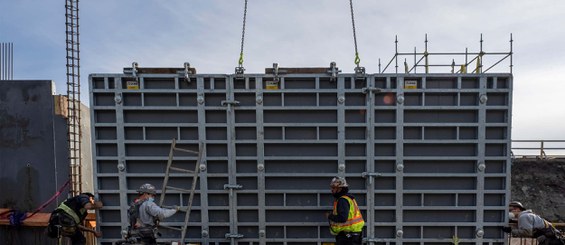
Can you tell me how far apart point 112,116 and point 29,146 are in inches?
150

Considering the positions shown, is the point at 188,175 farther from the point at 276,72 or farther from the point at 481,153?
the point at 481,153

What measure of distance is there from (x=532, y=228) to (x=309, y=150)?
4.23m

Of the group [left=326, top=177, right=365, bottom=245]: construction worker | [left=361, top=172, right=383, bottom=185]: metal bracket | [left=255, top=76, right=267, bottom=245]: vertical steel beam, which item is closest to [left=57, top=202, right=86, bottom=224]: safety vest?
[left=255, top=76, right=267, bottom=245]: vertical steel beam

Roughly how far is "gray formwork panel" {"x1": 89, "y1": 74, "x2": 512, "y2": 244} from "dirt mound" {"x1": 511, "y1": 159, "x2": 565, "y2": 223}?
10.9m

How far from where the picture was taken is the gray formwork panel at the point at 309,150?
4.35m

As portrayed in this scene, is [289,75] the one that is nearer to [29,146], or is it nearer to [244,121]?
[244,121]

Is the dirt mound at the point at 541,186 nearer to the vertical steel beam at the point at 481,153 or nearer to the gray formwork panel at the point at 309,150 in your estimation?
the vertical steel beam at the point at 481,153

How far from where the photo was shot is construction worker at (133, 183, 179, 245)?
3.90m

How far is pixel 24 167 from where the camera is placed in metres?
6.16

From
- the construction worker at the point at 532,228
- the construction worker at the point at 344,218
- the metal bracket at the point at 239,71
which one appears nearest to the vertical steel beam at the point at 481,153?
the construction worker at the point at 532,228

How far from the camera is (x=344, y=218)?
12.6 feet

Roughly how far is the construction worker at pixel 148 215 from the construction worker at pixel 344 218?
2.57m

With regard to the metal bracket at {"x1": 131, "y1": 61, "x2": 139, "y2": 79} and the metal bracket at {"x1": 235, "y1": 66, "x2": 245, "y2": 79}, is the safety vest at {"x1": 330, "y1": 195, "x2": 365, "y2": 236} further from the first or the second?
the metal bracket at {"x1": 131, "y1": 61, "x2": 139, "y2": 79}

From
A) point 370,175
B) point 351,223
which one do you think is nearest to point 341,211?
point 351,223
